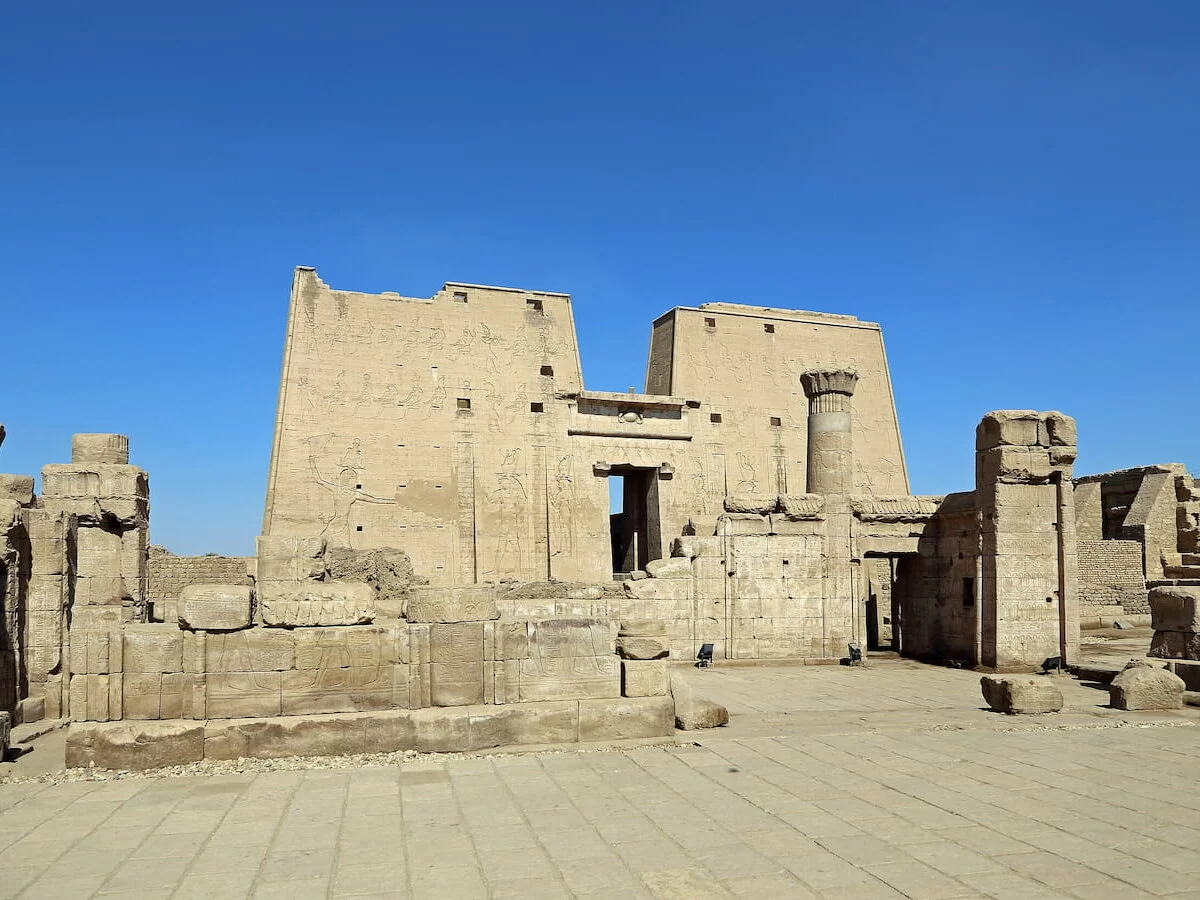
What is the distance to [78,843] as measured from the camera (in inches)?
208

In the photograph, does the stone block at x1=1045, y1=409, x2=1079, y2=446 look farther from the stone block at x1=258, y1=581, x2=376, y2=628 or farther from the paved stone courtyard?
the stone block at x1=258, y1=581, x2=376, y2=628

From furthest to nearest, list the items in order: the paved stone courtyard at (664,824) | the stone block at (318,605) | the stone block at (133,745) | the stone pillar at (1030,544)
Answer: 1. the stone pillar at (1030,544)
2. the stone block at (318,605)
3. the stone block at (133,745)
4. the paved stone courtyard at (664,824)

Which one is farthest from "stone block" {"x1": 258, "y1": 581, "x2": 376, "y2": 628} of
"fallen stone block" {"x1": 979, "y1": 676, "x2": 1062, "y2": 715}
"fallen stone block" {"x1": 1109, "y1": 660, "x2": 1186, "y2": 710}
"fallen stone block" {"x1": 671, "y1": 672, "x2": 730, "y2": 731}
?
"fallen stone block" {"x1": 1109, "y1": 660, "x2": 1186, "y2": 710}

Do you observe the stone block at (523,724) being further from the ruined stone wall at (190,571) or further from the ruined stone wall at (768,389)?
the ruined stone wall at (768,389)

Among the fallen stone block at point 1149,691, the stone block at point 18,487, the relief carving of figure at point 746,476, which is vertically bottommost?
the fallen stone block at point 1149,691

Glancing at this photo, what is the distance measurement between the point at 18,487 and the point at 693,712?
8094 mm

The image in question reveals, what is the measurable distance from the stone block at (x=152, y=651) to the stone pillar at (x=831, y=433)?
13350 millimetres

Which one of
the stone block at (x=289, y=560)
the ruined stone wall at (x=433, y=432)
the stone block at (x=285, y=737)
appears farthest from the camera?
the ruined stone wall at (x=433, y=432)

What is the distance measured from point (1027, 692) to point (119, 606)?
10.9 m

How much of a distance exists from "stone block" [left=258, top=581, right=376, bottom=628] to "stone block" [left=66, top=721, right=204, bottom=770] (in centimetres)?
107

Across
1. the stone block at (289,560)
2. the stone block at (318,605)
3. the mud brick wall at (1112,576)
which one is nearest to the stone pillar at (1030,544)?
the mud brick wall at (1112,576)

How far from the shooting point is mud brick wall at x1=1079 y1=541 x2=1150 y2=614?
23.0 metres

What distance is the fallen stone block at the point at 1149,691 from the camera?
9.99 m

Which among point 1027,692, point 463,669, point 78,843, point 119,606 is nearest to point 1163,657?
point 1027,692
